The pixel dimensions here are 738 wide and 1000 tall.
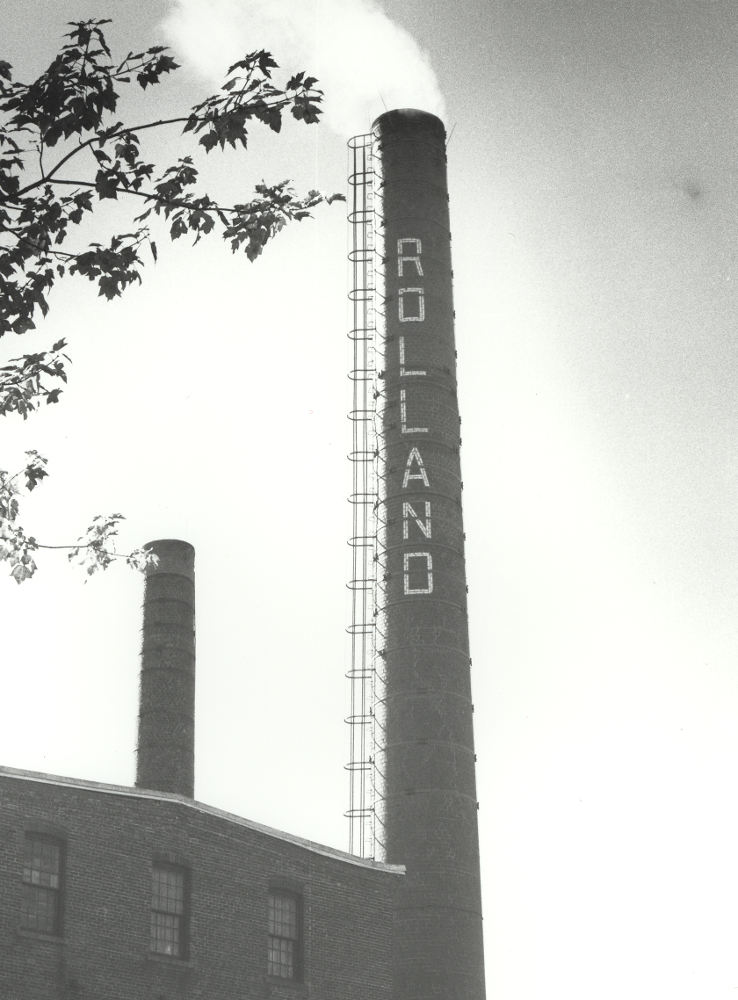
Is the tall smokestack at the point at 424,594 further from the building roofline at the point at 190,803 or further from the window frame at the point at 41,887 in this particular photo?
the window frame at the point at 41,887

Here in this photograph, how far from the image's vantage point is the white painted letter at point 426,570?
3047 cm

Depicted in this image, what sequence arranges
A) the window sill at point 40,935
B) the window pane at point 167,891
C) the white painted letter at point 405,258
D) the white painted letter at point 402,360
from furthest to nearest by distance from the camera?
1. the white painted letter at point 405,258
2. the white painted letter at point 402,360
3. the window pane at point 167,891
4. the window sill at point 40,935

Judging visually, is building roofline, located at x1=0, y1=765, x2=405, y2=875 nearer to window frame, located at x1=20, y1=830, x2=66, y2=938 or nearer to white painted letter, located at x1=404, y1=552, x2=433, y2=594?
window frame, located at x1=20, y1=830, x2=66, y2=938

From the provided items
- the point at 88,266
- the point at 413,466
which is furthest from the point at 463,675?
the point at 88,266

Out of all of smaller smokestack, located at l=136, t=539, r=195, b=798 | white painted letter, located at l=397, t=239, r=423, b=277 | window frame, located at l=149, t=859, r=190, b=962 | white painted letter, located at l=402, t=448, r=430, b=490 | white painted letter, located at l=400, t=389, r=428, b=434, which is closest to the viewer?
window frame, located at l=149, t=859, r=190, b=962

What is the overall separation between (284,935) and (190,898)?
2.30m

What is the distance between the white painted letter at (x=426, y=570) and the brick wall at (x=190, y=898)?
22.4 feet

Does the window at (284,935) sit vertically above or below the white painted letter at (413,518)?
below

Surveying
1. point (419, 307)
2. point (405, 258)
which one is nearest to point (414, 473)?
point (419, 307)

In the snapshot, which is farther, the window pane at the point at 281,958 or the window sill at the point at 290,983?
the window pane at the point at 281,958

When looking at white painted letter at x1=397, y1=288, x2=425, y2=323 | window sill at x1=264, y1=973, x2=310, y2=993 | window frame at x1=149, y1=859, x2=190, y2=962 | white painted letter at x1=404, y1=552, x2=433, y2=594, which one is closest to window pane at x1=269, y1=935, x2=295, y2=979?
window sill at x1=264, y1=973, x2=310, y2=993

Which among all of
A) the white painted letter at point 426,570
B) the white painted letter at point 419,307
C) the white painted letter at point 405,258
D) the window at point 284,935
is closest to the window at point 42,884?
the window at point 284,935

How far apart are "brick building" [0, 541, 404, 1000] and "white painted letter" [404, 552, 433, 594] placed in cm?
650

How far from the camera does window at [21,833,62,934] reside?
66.8 feet
